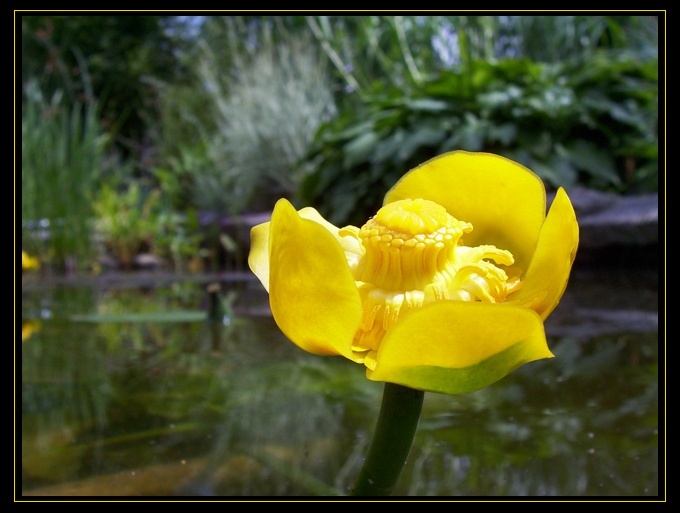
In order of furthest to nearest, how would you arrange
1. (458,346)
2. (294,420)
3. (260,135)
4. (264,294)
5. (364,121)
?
(260,135)
(364,121)
(264,294)
(294,420)
(458,346)

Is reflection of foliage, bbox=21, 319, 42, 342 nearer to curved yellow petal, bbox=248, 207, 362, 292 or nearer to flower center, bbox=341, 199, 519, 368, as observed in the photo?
curved yellow petal, bbox=248, 207, 362, 292

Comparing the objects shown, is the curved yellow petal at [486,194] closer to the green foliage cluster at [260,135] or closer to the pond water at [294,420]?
the pond water at [294,420]

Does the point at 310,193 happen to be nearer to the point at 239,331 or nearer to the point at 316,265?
the point at 239,331

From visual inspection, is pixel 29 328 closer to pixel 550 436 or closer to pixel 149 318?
pixel 149 318

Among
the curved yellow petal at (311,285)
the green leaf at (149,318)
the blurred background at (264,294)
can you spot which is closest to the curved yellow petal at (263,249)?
the curved yellow petal at (311,285)

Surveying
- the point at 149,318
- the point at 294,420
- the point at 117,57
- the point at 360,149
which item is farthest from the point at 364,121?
the point at 117,57

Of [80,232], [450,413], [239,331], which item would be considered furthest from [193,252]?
[450,413]

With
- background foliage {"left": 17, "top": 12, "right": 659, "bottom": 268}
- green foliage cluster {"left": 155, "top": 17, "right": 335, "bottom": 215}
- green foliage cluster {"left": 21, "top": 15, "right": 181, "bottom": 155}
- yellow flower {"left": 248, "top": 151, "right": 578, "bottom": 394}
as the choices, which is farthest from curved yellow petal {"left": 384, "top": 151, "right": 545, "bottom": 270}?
green foliage cluster {"left": 21, "top": 15, "right": 181, "bottom": 155}
